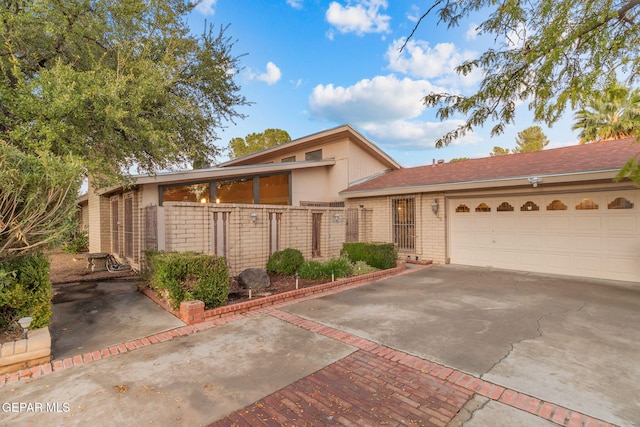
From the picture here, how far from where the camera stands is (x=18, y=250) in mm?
3768

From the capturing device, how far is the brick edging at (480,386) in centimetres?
262

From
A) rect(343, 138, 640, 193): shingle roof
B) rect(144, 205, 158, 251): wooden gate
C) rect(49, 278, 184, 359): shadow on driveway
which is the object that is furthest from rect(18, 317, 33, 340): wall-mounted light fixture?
rect(343, 138, 640, 193): shingle roof

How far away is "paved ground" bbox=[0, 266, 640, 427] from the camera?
8.81ft

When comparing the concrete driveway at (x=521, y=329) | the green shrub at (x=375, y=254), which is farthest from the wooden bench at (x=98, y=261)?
the green shrub at (x=375, y=254)

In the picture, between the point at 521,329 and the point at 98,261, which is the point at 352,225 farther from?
the point at 98,261

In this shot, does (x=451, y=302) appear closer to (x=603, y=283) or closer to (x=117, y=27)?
(x=603, y=283)

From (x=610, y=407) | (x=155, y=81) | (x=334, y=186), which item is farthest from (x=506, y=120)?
(x=334, y=186)

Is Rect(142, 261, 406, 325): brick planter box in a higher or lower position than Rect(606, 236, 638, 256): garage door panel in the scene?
lower

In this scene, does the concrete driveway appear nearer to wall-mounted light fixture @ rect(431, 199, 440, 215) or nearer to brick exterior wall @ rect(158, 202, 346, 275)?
brick exterior wall @ rect(158, 202, 346, 275)

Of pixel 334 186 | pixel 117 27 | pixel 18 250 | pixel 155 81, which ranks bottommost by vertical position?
pixel 18 250

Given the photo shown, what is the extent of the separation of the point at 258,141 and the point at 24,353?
29.6 meters

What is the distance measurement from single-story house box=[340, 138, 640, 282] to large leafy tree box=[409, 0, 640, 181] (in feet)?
10.9

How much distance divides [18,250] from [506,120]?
763 cm

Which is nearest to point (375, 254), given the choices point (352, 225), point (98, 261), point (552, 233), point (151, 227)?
point (352, 225)
